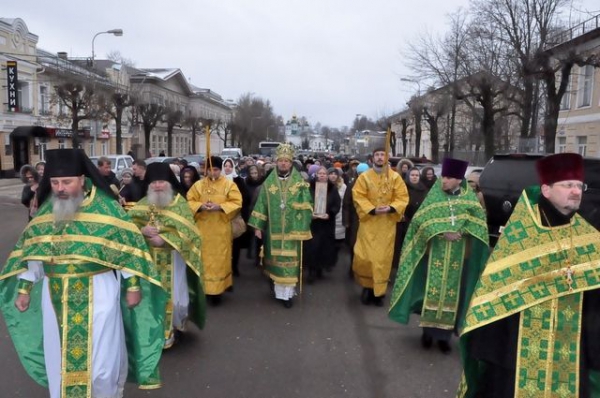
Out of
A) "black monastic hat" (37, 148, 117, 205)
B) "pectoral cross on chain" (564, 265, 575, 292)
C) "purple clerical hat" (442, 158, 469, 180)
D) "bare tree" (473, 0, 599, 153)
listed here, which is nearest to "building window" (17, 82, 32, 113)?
"bare tree" (473, 0, 599, 153)

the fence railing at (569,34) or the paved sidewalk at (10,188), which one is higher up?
the fence railing at (569,34)

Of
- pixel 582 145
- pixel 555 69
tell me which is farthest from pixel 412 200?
pixel 582 145

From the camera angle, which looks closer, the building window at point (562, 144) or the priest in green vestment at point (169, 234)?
the priest in green vestment at point (169, 234)

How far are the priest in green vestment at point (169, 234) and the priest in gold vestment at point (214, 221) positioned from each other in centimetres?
115

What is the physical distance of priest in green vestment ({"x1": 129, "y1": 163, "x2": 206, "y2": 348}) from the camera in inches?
196

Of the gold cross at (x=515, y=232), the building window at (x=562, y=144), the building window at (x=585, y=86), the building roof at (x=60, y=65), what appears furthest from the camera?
the building roof at (x=60, y=65)

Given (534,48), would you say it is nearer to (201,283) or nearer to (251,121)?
(201,283)

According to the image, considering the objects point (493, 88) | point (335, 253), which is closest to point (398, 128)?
point (493, 88)

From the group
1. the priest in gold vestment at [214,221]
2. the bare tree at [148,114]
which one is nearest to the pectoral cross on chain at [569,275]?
the priest in gold vestment at [214,221]

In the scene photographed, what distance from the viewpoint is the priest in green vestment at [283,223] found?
22.5ft

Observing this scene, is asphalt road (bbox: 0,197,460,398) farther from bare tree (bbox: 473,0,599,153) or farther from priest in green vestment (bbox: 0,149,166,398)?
bare tree (bbox: 473,0,599,153)

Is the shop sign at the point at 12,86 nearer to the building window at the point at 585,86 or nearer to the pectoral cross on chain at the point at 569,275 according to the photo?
the building window at the point at 585,86

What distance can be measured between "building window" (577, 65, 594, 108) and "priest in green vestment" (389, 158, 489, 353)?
24.6 metres

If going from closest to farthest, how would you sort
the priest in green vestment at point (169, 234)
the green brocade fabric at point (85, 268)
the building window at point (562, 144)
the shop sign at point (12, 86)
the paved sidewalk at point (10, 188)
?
the green brocade fabric at point (85, 268)
the priest in green vestment at point (169, 234)
the paved sidewalk at point (10, 188)
the shop sign at point (12, 86)
the building window at point (562, 144)
